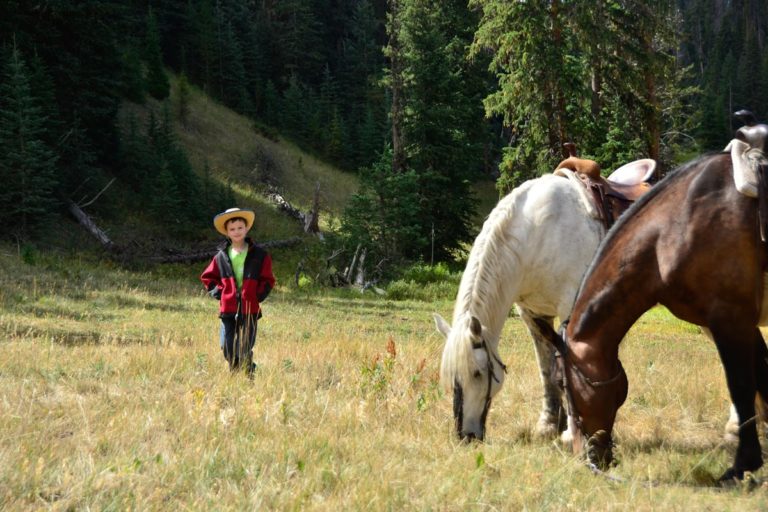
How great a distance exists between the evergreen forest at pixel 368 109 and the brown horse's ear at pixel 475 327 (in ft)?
47.6

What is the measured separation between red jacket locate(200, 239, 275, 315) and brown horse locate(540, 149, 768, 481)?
2.81 m

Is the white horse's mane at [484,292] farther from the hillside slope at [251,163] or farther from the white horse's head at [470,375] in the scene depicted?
the hillside slope at [251,163]

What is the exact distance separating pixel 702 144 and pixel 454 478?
55.1m

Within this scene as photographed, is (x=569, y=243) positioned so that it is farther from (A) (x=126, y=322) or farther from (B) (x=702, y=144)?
(B) (x=702, y=144)

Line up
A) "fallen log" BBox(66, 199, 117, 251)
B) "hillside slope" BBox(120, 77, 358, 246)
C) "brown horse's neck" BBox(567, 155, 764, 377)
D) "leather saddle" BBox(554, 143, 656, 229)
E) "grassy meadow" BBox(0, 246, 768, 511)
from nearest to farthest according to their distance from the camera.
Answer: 1. "grassy meadow" BBox(0, 246, 768, 511)
2. "brown horse's neck" BBox(567, 155, 764, 377)
3. "leather saddle" BBox(554, 143, 656, 229)
4. "fallen log" BBox(66, 199, 117, 251)
5. "hillside slope" BBox(120, 77, 358, 246)

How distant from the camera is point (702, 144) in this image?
167 ft

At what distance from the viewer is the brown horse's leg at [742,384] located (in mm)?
3322

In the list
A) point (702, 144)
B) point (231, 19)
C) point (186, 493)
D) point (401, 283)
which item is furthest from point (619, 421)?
point (702, 144)

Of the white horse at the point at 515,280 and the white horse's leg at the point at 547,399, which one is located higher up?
the white horse at the point at 515,280

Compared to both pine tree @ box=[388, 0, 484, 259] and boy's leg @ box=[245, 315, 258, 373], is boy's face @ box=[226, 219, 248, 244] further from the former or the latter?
pine tree @ box=[388, 0, 484, 259]

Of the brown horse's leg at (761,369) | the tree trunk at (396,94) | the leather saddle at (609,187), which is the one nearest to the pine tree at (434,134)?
the tree trunk at (396,94)

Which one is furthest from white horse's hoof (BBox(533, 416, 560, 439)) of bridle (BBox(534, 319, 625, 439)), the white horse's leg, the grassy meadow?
bridle (BBox(534, 319, 625, 439))

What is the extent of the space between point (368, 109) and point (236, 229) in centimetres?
4069

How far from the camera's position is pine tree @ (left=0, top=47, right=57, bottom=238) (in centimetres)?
1802
